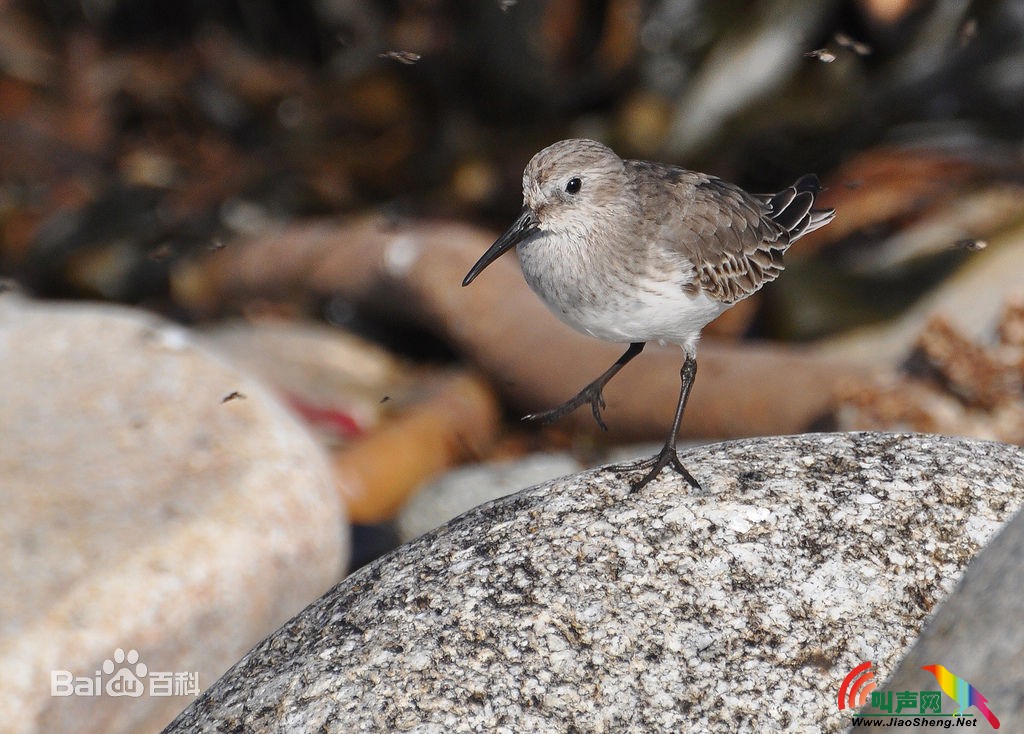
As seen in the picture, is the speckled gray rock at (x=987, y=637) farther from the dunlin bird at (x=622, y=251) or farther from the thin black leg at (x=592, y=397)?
the thin black leg at (x=592, y=397)

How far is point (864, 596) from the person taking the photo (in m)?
3.31

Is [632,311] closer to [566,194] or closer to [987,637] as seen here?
[566,194]

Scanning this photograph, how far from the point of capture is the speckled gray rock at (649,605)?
3121mm

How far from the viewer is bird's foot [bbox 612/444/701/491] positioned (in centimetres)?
372

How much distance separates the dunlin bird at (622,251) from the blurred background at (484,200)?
241 cm

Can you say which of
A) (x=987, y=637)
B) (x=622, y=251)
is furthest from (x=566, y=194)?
(x=987, y=637)

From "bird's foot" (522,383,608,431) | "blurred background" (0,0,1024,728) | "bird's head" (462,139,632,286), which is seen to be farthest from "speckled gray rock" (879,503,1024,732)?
"blurred background" (0,0,1024,728)

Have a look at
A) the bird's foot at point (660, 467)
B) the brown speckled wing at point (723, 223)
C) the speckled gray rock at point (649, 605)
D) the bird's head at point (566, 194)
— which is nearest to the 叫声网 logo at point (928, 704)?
the speckled gray rock at point (649, 605)

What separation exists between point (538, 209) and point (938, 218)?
5589 mm

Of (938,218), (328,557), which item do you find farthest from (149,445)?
(938,218)

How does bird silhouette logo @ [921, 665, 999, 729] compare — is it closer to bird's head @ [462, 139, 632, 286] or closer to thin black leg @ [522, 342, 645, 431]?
bird's head @ [462, 139, 632, 286]

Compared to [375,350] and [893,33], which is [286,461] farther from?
[893,33]

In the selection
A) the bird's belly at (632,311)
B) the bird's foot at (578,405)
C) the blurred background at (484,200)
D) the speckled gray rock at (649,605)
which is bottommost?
the blurred background at (484,200)

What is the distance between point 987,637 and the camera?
259cm
